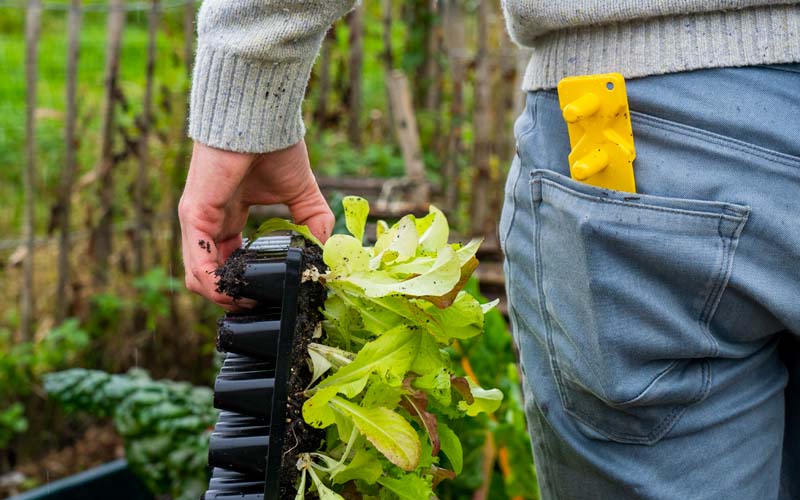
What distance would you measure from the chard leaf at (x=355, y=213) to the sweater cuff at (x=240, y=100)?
4.7 inches

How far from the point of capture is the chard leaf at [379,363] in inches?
39.7


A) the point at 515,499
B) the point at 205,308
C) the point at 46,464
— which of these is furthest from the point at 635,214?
the point at 205,308

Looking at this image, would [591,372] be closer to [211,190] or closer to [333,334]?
[333,334]

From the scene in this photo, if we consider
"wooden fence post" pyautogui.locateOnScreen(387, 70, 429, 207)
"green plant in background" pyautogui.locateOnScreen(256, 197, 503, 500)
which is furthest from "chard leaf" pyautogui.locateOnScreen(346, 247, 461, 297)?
"wooden fence post" pyautogui.locateOnScreen(387, 70, 429, 207)

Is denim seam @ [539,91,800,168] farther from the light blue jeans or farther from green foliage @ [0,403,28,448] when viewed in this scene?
green foliage @ [0,403,28,448]

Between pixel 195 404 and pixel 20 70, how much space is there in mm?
4649

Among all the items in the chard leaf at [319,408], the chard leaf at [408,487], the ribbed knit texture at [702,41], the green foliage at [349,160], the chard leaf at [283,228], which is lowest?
the chard leaf at [408,487]

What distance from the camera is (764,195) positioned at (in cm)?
96

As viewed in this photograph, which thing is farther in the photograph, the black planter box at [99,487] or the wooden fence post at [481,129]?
the wooden fence post at [481,129]

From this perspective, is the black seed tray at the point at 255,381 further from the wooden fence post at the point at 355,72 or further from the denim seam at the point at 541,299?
the wooden fence post at the point at 355,72

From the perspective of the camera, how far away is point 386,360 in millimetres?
1036

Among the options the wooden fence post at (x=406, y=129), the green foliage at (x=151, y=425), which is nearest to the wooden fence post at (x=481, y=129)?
the wooden fence post at (x=406, y=129)

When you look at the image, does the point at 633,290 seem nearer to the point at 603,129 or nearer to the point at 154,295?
the point at 603,129

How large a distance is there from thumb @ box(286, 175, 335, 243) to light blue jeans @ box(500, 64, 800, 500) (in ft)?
0.95
